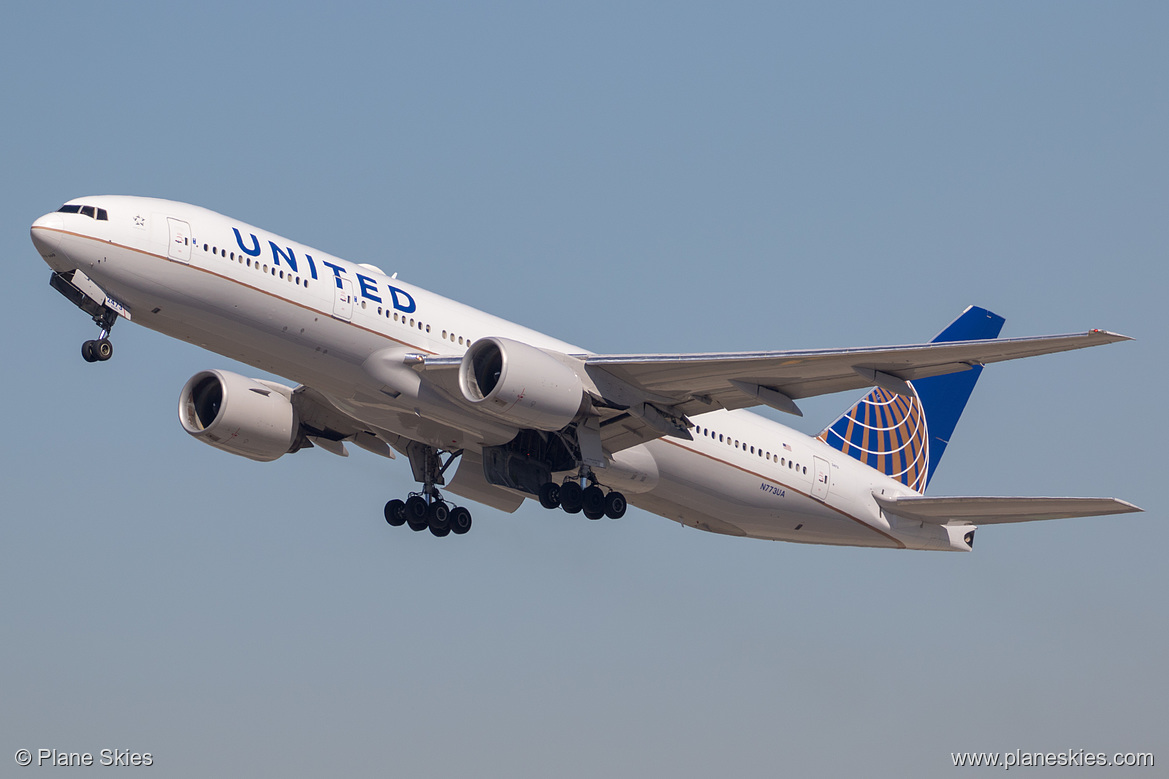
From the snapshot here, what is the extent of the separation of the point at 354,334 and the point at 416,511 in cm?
746

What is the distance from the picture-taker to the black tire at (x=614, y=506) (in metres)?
31.8

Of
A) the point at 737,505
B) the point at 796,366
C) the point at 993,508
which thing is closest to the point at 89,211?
the point at 796,366

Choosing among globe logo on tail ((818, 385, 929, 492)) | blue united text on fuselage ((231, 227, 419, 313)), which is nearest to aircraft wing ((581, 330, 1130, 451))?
blue united text on fuselage ((231, 227, 419, 313))

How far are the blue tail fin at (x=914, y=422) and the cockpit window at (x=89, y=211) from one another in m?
18.8

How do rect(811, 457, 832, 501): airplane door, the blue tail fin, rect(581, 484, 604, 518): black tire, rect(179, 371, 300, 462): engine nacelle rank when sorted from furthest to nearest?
the blue tail fin → rect(811, 457, 832, 501): airplane door → rect(179, 371, 300, 462): engine nacelle → rect(581, 484, 604, 518): black tire

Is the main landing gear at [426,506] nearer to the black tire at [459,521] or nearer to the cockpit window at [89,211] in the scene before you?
the black tire at [459,521]

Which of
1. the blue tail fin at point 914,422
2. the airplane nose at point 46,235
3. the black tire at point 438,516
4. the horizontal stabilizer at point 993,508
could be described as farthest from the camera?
the blue tail fin at point 914,422

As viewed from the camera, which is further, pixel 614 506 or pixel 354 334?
pixel 614 506

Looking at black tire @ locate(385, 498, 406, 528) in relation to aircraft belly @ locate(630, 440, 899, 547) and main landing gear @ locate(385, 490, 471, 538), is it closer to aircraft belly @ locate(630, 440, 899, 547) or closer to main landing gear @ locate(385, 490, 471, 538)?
main landing gear @ locate(385, 490, 471, 538)

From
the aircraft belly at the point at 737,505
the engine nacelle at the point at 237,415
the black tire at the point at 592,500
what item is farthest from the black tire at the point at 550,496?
the engine nacelle at the point at 237,415

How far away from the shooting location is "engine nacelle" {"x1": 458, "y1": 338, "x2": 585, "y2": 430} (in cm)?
2856

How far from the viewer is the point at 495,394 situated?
2842 cm

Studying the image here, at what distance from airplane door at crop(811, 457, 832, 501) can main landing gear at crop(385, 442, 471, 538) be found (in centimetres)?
866

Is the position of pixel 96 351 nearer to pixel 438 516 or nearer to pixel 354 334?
pixel 354 334
